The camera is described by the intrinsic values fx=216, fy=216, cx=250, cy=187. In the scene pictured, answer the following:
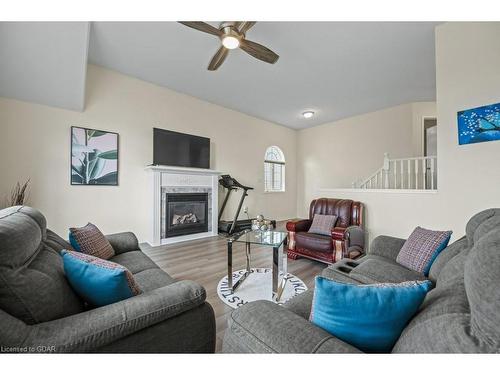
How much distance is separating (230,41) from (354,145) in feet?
15.4

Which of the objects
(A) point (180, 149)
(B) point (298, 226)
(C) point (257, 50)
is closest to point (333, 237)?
(B) point (298, 226)

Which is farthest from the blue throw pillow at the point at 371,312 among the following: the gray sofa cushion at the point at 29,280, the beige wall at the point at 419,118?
the beige wall at the point at 419,118

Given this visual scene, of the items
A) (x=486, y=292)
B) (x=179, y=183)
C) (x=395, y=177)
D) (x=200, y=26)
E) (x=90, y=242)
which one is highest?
(x=200, y=26)

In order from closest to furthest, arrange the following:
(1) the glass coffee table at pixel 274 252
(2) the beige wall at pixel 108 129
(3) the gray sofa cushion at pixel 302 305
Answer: (3) the gray sofa cushion at pixel 302 305 < (1) the glass coffee table at pixel 274 252 < (2) the beige wall at pixel 108 129

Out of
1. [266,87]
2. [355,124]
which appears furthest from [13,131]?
[355,124]

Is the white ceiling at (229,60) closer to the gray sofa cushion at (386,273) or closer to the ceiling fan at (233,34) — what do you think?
the ceiling fan at (233,34)

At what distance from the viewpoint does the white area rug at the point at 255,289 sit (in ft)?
6.61

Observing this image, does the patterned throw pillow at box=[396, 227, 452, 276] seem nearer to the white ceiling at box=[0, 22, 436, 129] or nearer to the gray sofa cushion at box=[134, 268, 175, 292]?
the gray sofa cushion at box=[134, 268, 175, 292]

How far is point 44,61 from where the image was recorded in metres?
2.58

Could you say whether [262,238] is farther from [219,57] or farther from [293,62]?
[293,62]

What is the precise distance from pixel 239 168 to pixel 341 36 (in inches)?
135

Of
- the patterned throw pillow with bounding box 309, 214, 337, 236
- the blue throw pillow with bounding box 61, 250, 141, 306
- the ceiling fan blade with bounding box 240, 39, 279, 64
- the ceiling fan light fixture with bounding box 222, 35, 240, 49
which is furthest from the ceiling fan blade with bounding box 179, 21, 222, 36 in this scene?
the patterned throw pillow with bounding box 309, 214, 337, 236

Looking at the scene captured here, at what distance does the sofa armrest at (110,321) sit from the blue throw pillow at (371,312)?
0.63m
